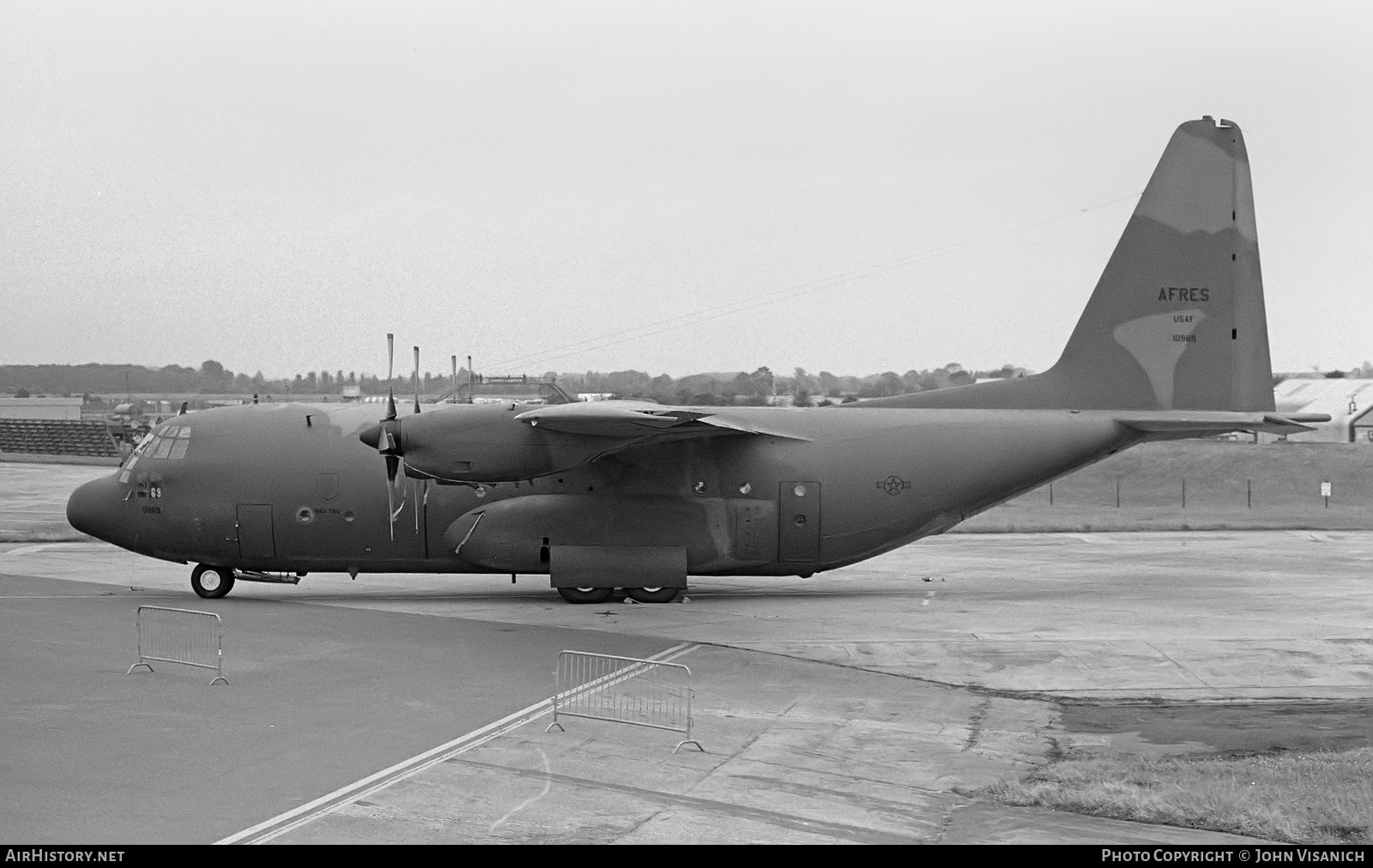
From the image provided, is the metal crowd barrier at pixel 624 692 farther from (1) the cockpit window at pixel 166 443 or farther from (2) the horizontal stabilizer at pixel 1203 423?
(2) the horizontal stabilizer at pixel 1203 423

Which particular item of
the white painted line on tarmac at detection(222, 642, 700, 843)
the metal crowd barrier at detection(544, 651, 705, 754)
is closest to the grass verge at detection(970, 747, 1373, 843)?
the metal crowd barrier at detection(544, 651, 705, 754)

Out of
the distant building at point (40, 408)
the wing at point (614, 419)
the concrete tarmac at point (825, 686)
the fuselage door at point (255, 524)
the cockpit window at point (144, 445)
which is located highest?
the distant building at point (40, 408)

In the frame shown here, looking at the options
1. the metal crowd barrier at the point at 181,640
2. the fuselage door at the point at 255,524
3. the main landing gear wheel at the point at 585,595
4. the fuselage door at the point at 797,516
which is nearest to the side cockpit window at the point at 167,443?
the fuselage door at the point at 255,524

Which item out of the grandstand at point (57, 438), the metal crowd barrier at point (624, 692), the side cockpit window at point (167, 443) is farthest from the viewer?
the grandstand at point (57, 438)

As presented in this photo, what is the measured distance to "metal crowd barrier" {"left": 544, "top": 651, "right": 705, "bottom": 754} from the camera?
14734 mm

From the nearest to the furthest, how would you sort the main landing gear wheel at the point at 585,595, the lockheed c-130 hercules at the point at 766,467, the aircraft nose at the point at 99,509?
the lockheed c-130 hercules at the point at 766,467 < the main landing gear wheel at the point at 585,595 < the aircraft nose at the point at 99,509

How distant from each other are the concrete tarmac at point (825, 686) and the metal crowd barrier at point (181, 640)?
0.38m

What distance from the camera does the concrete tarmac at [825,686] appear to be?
36.5 ft

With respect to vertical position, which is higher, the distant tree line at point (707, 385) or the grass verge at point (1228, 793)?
the distant tree line at point (707, 385)

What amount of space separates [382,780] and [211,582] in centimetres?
1395

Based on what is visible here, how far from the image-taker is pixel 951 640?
20.2 m

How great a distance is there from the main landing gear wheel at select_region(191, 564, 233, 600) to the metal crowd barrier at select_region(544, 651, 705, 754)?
374 inches

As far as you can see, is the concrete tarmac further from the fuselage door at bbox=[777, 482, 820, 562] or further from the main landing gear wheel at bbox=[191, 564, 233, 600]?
the fuselage door at bbox=[777, 482, 820, 562]

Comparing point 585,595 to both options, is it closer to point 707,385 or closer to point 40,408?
point 707,385
